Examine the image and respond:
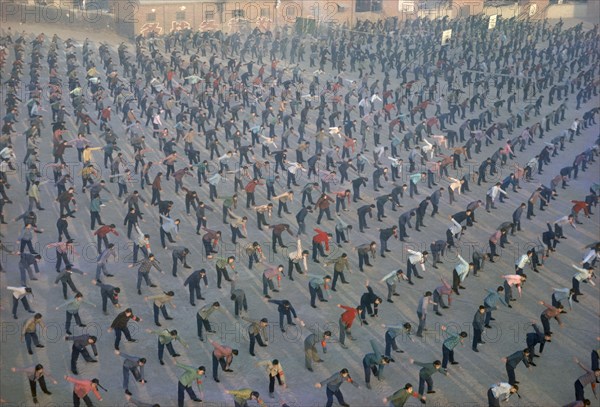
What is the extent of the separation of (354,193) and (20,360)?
42.3 ft

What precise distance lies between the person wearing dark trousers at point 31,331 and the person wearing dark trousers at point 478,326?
942cm

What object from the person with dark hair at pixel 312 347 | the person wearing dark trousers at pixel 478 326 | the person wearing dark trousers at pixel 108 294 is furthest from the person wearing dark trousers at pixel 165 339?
the person wearing dark trousers at pixel 478 326

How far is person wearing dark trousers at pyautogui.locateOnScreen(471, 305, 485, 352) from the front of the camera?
57.7ft

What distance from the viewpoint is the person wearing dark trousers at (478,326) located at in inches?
693

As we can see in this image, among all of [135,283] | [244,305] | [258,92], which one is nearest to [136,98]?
[258,92]

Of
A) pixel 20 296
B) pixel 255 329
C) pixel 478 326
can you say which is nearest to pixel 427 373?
pixel 478 326

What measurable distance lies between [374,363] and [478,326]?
2.91m

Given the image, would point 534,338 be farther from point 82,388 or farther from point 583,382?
point 82,388

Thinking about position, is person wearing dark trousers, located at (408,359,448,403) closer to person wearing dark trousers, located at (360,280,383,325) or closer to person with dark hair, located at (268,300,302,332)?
person wearing dark trousers, located at (360,280,383,325)

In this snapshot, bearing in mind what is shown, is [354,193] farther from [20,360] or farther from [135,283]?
[20,360]

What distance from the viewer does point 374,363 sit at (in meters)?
16.3

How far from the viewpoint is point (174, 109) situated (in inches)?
1447

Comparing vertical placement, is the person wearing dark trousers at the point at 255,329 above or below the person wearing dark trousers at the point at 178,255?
below

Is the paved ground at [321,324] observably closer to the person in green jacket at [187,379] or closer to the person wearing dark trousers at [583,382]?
the person in green jacket at [187,379]
